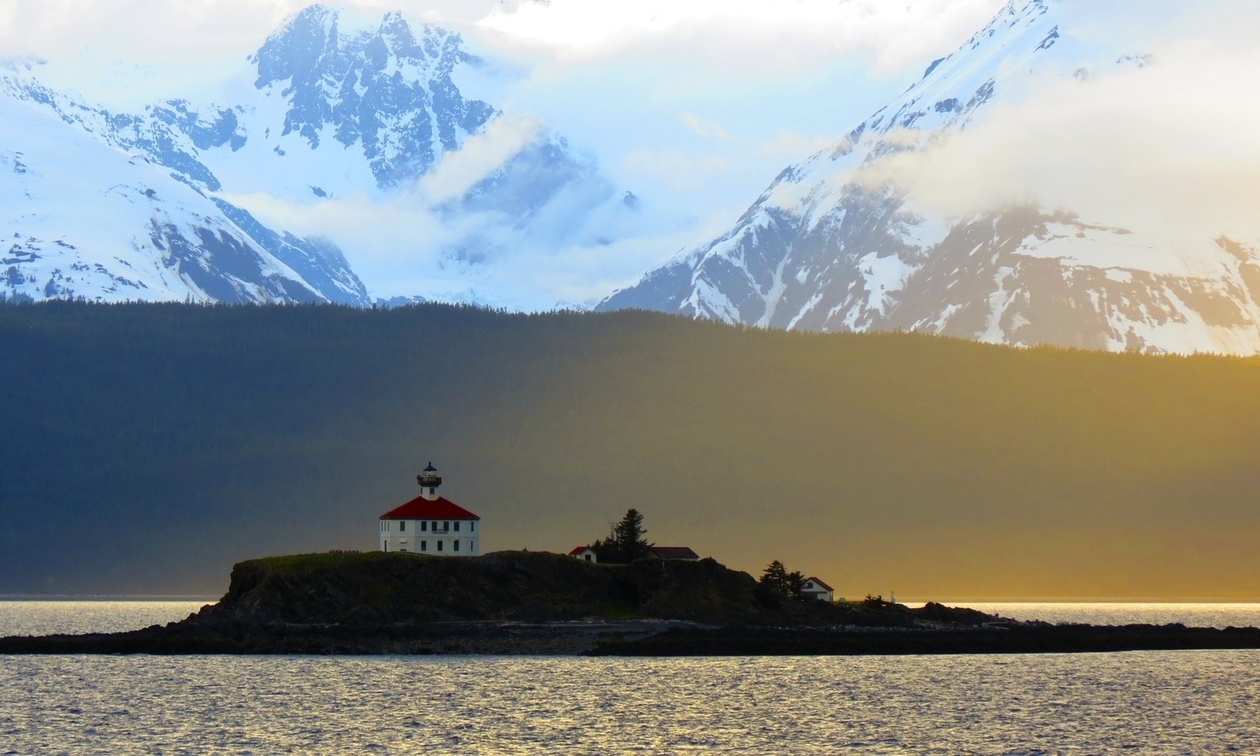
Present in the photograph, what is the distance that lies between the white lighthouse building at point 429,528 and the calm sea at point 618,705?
22.4 m

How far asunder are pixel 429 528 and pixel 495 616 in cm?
1635

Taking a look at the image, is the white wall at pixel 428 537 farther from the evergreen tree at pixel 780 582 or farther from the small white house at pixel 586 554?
the evergreen tree at pixel 780 582

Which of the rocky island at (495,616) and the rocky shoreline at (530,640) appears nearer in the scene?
the rocky shoreline at (530,640)

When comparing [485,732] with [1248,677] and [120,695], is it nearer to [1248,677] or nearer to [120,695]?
[120,695]

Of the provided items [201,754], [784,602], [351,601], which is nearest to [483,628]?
[351,601]

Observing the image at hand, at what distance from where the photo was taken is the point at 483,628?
153 meters

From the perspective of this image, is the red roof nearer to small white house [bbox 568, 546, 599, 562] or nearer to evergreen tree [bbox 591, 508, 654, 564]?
small white house [bbox 568, 546, 599, 562]

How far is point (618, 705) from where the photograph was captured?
122375 mm

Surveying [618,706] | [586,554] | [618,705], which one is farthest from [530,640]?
[618,706]

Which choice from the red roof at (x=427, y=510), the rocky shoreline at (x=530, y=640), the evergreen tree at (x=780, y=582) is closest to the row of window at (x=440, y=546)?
the red roof at (x=427, y=510)

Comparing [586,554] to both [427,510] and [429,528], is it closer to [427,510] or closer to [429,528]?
[429,528]

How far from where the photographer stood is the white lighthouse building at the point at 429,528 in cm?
17100

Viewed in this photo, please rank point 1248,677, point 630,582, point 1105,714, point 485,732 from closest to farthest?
point 485,732 < point 1105,714 < point 1248,677 < point 630,582

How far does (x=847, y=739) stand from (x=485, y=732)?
62.6 ft
